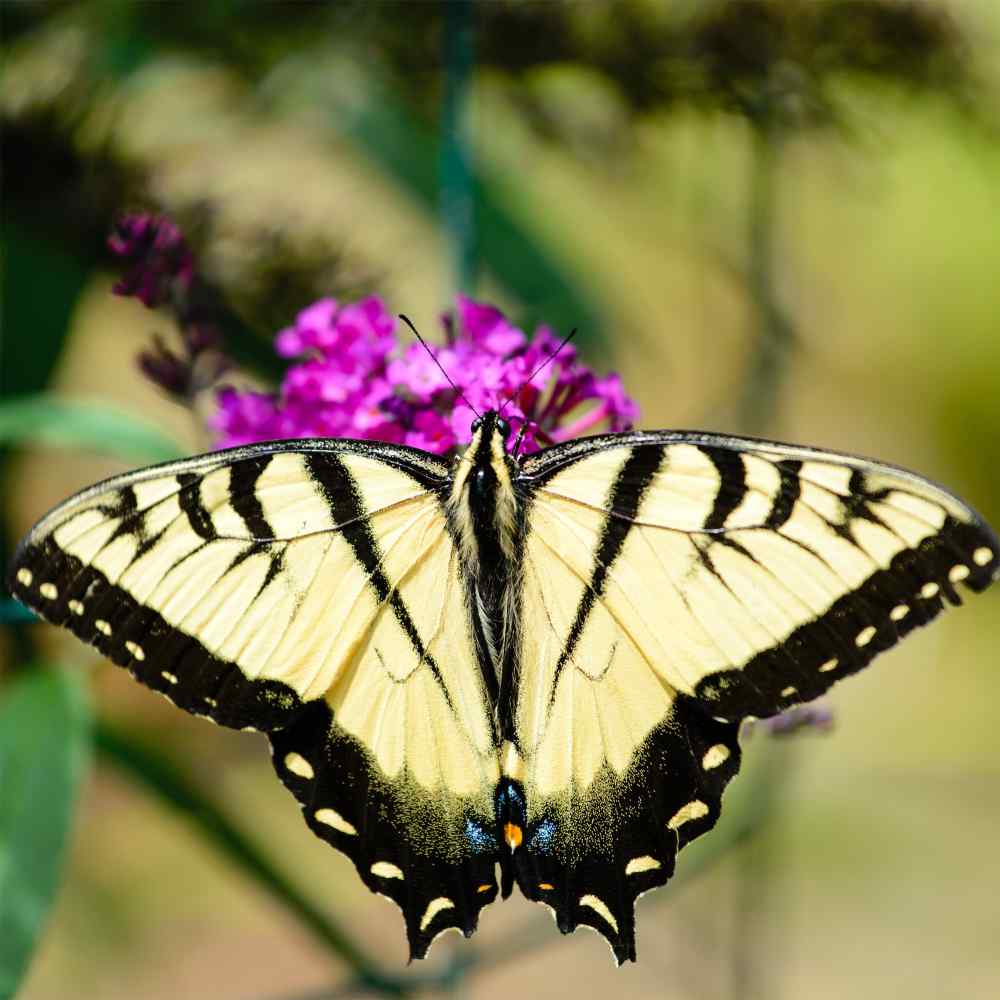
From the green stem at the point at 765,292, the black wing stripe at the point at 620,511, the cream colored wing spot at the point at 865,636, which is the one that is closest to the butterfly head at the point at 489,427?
the black wing stripe at the point at 620,511

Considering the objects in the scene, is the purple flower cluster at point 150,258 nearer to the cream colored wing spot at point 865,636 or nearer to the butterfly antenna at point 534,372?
the butterfly antenna at point 534,372

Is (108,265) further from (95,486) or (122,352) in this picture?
(122,352)

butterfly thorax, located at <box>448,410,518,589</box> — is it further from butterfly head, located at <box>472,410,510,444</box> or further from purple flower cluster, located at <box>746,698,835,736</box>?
purple flower cluster, located at <box>746,698,835,736</box>

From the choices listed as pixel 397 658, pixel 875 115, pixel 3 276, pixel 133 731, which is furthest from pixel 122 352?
pixel 397 658

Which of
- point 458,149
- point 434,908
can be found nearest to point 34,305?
point 458,149

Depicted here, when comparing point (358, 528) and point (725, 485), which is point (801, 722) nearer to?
point (725, 485)
